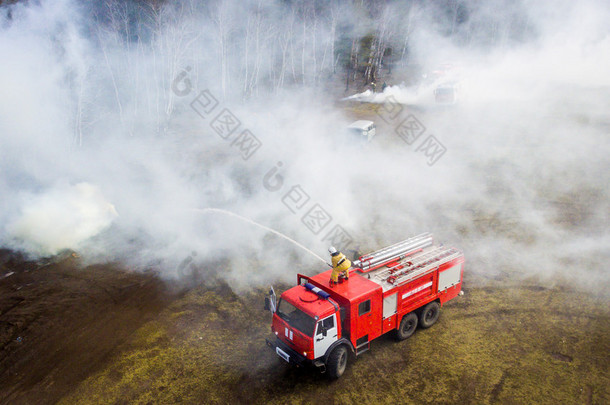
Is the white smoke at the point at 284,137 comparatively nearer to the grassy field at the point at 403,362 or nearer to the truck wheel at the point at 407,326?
the grassy field at the point at 403,362

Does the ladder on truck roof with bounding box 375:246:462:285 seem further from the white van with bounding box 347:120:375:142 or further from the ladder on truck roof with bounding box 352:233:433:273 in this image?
the white van with bounding box 347:120:375:142

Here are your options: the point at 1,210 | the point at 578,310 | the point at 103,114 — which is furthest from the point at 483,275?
the point at 103,114

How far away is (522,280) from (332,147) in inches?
451

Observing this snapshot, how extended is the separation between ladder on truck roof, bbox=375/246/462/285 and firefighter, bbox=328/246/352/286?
79 cm

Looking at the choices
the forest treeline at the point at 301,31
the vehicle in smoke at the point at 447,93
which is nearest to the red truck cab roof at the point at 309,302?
the vehicle in smoke at the point at 447,93

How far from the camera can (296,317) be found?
7172mm

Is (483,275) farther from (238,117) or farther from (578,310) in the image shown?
(238,117)

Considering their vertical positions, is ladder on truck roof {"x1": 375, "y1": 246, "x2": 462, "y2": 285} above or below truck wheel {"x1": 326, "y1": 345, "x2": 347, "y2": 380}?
above

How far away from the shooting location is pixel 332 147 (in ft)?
65.0

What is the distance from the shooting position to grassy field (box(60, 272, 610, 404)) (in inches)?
277

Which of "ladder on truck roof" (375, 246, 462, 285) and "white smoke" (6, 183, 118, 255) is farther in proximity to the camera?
"white smoke" (6, 183, 118, 255)

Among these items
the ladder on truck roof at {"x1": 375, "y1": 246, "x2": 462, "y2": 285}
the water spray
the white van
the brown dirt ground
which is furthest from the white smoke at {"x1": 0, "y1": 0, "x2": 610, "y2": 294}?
the ladder on truck roof at {"x1": 375, "y1": 246, "x2": 462, "y2": 285}

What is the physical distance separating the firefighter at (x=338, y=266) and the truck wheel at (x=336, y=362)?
1187 mm

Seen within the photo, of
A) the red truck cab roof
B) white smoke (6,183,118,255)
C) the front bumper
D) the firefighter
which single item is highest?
white smoke (6,183,118,255)
